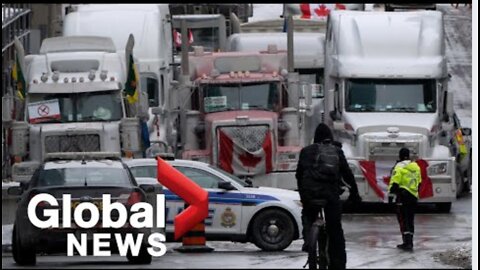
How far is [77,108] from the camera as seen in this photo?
30.3 meters

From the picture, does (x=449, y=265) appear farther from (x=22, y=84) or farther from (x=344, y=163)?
(x=22, y=84)

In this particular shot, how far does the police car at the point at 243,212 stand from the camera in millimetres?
22406

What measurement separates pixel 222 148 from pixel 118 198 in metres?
11.6

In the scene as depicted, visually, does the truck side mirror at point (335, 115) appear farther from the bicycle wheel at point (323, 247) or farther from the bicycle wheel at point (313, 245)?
the bicycle wheel at point (313, 245)

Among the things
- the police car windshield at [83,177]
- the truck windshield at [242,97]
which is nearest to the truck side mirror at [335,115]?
the truck windshield at [242,97]

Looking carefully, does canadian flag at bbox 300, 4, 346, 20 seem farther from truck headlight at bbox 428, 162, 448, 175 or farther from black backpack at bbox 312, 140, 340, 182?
black backpack at bbox 312, 140, 340, 182

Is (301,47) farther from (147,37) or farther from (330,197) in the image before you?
(330,197)

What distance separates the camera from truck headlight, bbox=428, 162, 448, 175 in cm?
3050

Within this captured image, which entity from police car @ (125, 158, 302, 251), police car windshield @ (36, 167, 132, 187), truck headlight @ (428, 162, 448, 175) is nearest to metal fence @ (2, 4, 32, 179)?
truck headlight @ (428, 162, 448, 175)

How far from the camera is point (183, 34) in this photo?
32.5 metres

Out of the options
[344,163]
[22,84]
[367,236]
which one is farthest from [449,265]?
[22,84]

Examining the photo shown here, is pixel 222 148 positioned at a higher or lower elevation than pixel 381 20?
lower

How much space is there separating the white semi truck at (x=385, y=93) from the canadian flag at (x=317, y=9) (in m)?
11.5

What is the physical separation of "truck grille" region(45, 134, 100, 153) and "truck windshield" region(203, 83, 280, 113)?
9.84 ft
